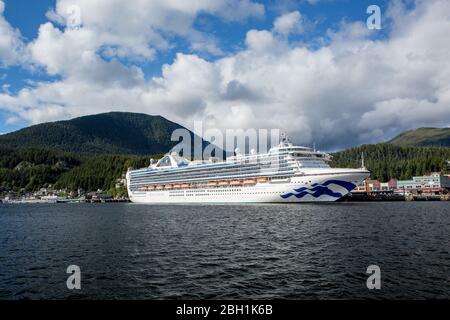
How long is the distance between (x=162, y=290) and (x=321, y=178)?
201 feet

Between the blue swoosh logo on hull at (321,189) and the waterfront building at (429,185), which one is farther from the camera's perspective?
the waterfront building at (429,185)

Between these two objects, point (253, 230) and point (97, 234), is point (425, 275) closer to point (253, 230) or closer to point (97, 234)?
point (253, 230)

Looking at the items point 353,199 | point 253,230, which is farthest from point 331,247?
point 353,199

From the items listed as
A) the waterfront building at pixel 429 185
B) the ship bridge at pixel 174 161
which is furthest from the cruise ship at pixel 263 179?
the waterfront building at pixel 429 185

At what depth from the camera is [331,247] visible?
28719 millimetres

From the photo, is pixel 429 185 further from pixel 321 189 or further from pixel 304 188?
pixel 304 188

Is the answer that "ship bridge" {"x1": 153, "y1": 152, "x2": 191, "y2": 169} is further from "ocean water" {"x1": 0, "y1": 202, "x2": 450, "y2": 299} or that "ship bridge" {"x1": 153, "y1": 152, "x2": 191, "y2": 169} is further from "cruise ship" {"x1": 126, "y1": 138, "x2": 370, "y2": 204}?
"ocean water" {"x1": 0, "y1": 202, "x2": 450, "y2": 299}

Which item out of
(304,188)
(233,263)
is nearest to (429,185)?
(304,188)

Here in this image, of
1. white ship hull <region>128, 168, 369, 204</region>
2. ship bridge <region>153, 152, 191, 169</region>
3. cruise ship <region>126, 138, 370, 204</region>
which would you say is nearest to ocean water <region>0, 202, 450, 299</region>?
white ship hull <region>128, 168, 369, 204</region>

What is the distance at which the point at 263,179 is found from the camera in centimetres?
8488

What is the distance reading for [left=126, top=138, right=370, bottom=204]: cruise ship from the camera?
2977 inches

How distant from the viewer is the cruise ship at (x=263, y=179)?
75.6 meters

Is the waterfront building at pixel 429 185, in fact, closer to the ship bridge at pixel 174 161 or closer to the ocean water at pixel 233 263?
the ship bridge at pixel 174 161

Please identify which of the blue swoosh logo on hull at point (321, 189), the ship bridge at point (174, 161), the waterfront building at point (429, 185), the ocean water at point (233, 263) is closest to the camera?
the ocean water at point (233, 263)
